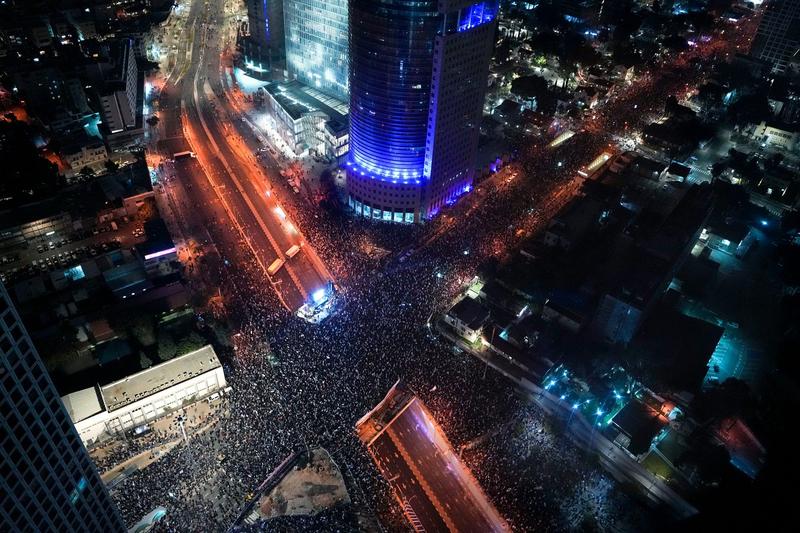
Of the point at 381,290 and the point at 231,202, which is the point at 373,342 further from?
the point at 231,202

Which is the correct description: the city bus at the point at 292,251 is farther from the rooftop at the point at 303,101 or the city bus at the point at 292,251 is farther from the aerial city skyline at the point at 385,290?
the rooftop at the point at 303,101

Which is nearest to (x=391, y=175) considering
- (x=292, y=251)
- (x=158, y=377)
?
(x=292, y=251)

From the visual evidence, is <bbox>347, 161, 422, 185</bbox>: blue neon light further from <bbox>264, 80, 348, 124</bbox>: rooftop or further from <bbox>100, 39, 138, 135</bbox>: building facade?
<bbox>100, 39, 138, 135</bbox>: building facade

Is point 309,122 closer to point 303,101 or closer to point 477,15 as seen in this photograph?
point 303,101

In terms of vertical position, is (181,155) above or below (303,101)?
below

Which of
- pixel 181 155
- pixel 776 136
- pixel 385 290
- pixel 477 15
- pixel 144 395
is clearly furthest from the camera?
pixel 776 136

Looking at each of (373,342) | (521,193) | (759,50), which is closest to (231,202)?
(373,342)
